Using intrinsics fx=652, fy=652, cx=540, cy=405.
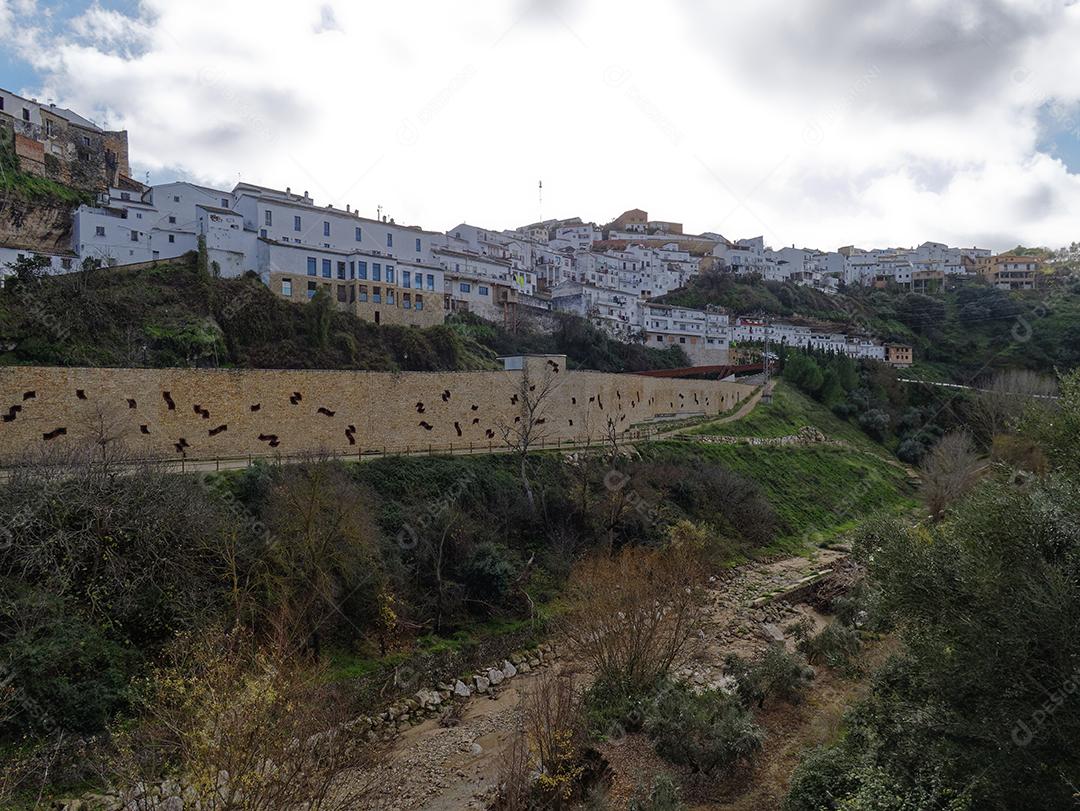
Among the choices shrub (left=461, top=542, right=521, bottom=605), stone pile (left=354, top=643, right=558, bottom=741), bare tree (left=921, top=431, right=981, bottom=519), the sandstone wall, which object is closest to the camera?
stone pile (left=354, top=643, right=558, bottom=741)

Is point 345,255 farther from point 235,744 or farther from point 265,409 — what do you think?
point 235,744

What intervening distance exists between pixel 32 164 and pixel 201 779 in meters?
46.8

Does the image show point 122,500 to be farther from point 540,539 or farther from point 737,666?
point 737,666

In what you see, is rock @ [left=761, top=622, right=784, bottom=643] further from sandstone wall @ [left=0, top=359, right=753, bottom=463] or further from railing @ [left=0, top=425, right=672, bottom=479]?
sandstone wall @ [left=0, top=359, right=753, bottom=463]

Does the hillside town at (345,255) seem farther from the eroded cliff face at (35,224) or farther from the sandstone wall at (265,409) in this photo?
the sandstone wall at (265,409)

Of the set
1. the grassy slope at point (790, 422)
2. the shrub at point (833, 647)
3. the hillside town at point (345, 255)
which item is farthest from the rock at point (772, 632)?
the hillside town at point (345, 255)

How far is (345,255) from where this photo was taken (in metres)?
41.4

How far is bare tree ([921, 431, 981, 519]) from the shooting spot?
31562mm

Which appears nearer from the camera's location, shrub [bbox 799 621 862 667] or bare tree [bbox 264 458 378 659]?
bare tree [bbox 264 458 378 659]

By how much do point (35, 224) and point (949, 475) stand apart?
51201mm

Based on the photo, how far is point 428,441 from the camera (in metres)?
26.4

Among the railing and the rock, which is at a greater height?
the railing

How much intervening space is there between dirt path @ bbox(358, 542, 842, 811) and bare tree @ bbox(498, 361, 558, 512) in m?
10.4

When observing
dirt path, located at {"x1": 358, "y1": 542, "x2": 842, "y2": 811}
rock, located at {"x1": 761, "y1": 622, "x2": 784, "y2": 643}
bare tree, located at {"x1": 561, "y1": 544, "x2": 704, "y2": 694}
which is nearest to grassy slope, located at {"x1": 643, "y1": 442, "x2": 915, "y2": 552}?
rock, located at {"x1": 761, "y1": 622, "x2": 784, "y2": 643}
